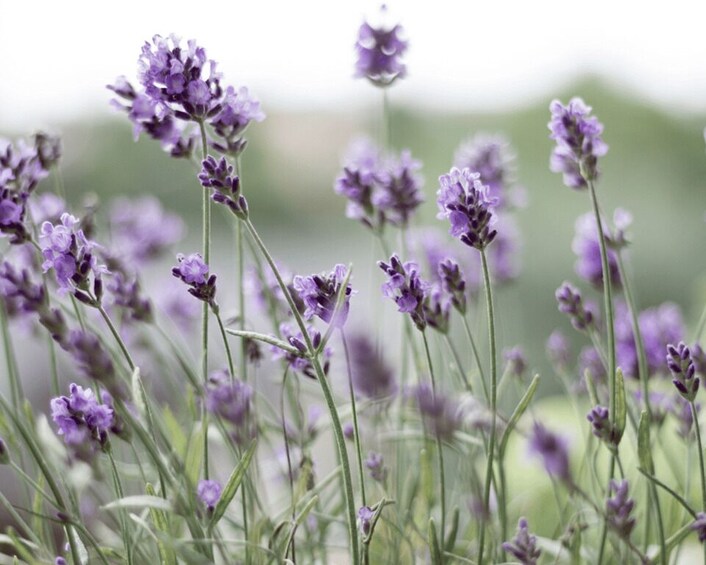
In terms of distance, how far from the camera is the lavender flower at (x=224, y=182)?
0.64 m

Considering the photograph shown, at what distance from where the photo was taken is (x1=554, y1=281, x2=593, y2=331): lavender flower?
2.69ft

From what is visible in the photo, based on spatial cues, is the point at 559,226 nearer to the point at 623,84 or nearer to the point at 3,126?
the point at 623,84

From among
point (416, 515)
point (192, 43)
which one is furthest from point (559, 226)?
point (192, 43)

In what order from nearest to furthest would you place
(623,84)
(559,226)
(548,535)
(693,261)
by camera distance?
1. (548,535)
2. (693,261)
3. (559,226)
4. (623,84)

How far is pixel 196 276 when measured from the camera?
644 mm

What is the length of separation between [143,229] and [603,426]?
811 mm

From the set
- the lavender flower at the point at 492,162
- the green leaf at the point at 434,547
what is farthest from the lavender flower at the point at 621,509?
the lavender flower at the point at 492,162

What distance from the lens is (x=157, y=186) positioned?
735cm

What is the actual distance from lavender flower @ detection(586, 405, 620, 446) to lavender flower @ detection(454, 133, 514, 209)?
0.42 meters

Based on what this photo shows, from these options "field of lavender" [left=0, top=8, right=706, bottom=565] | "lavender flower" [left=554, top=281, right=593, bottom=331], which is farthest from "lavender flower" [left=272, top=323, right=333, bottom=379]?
"lavender flower" [left=554, top=281, right=593, bottom=331]

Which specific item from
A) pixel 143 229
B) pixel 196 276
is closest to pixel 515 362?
pixel 196 276

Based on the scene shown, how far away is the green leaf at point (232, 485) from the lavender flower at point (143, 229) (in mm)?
596

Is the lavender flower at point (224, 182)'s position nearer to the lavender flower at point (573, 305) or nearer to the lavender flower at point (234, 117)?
the lavender flower at point (234, 117)

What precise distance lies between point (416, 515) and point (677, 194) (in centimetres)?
490
